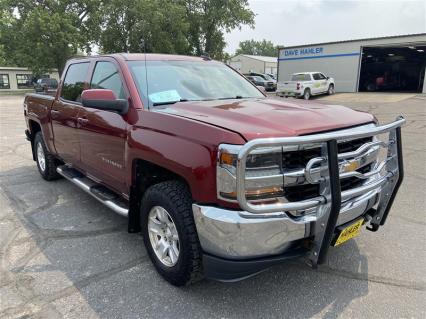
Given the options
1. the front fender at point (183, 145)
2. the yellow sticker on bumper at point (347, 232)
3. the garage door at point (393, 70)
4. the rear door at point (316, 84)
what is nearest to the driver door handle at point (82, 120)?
the front fender at point (183, 145)

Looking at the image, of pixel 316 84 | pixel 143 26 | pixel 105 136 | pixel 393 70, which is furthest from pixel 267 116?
pixel 393 70

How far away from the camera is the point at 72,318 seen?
106 inches

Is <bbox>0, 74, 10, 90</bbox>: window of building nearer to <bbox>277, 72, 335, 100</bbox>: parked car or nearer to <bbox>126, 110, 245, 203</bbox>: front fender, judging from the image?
<bbox>277, 72, 335, 100</bbox>: parked car

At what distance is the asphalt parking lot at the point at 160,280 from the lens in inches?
110

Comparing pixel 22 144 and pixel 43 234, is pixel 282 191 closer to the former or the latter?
pixel 43 234

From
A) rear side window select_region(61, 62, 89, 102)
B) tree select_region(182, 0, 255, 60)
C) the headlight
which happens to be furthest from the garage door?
the headlight

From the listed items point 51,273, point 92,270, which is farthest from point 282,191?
point 51,273

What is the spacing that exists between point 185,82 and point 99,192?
1.56m

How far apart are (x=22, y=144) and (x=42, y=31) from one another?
30.2m

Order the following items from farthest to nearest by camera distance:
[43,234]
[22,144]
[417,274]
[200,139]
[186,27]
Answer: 1. [186,27]
2. [22,144]
3. [43,234]
4. [417,274]
5. [200,139]

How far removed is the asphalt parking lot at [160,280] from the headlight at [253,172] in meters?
0.66

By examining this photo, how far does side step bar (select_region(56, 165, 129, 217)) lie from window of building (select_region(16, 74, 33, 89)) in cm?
4771

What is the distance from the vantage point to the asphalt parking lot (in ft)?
9.14

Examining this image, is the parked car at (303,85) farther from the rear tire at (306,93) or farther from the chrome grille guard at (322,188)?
the chrome grille guard at (322,188)
